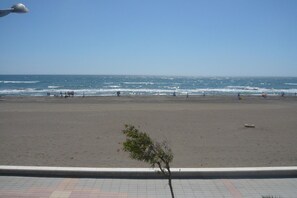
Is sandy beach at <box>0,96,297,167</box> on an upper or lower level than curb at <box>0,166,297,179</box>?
lower

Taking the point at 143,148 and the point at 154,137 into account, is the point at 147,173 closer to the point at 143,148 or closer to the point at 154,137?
the point at 143,148

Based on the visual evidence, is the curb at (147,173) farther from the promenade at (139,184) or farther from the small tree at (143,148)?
the small tree at (143,148)

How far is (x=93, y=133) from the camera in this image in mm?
14938

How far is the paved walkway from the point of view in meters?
6.51

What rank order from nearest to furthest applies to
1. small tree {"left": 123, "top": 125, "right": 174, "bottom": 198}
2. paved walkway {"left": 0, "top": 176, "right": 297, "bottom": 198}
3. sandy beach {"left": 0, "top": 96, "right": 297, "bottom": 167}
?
1. small tree {"left": 123, "top": 125, "right": 174, "bottom": 198}
2. paved walkway {"left": 0, "top": 176, "right": 297, "bottom": 198}
3. sandy beach {"left": 0, "top": 96, "right": 297, "bottom": 167}

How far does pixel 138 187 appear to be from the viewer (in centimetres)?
694

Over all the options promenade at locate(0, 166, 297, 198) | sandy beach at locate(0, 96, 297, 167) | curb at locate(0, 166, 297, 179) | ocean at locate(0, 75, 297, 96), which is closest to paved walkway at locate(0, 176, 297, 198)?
promenade at locate(0, 166, 297, 198)

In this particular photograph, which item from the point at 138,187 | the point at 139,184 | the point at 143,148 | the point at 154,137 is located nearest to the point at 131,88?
the point at 154,137

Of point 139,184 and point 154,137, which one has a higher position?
point 139,184

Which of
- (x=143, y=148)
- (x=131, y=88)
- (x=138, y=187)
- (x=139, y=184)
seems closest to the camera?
(x=143, y=148)

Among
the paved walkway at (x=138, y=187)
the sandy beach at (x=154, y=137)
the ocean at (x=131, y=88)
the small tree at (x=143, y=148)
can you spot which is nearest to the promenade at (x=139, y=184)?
the paved walkway at (x=138, y=187)

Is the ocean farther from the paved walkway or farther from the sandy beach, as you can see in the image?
the paved walkway

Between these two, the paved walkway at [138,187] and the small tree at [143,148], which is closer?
the small tree at [143,148]

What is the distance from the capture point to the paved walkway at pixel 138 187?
6508 millimetres
